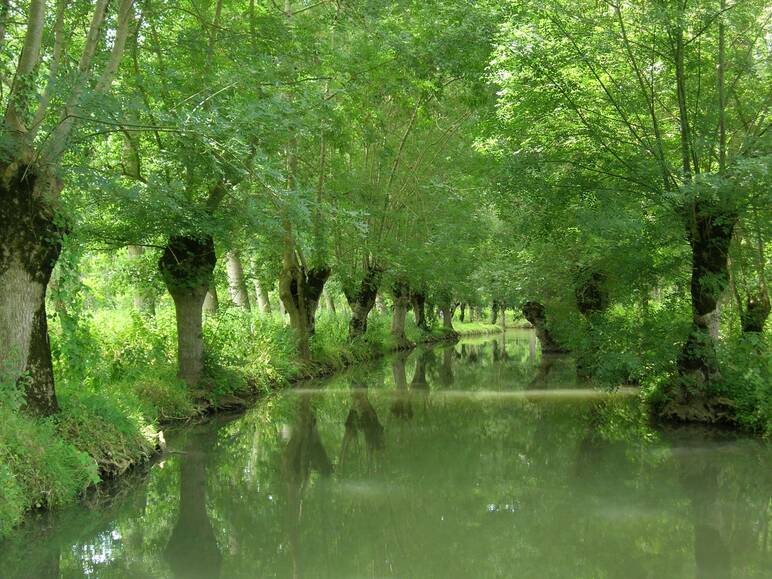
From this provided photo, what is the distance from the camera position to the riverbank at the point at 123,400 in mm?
6973

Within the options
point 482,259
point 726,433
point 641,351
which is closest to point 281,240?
point 641,351

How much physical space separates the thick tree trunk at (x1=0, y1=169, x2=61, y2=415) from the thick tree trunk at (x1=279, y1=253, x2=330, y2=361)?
11.5 meters

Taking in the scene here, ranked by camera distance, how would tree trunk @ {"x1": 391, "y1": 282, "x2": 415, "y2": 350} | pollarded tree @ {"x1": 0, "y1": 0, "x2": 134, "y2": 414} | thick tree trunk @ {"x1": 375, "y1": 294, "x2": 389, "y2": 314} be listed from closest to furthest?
pollarded tree @ {"x1": 0, "y1": 0, "x2": 134, "y2": 414}, tree trunk @ {"x1": 391, "y1": 282, "x2": 415, "y2": 350}, thick tree trunk @ {"x1": 375, "y1": 294, "x2": 389, "y2": 314}

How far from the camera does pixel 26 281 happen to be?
312 inches

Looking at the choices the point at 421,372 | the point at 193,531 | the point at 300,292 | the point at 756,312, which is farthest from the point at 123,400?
the point at 421,372

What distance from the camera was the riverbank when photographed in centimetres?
697

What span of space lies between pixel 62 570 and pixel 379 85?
11.4 meters

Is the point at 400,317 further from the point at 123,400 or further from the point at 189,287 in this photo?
the point at 123,400

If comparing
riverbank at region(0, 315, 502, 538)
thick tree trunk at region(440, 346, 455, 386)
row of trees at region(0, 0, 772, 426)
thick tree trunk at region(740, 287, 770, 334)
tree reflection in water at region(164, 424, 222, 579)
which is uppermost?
row of trees at region(0, 0, 772, 426)

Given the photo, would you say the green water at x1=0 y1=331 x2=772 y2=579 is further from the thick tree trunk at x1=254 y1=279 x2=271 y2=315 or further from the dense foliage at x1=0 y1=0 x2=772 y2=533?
the thick tree trunk at x1=254 y1=279 x2=271 y2=315

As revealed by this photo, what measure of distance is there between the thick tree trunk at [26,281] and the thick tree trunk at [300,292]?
1147 cm

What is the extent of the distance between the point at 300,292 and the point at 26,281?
12.2m

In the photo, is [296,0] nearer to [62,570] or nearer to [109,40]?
[109,40]

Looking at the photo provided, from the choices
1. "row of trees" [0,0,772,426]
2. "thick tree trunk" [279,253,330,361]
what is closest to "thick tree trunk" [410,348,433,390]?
"thick tree trunk" [279,253,330,361]
